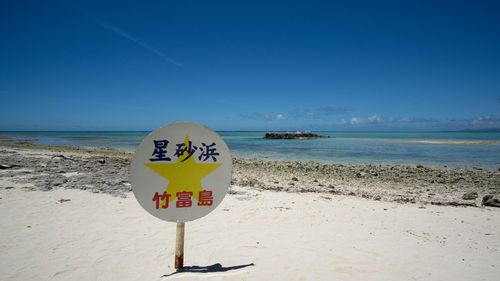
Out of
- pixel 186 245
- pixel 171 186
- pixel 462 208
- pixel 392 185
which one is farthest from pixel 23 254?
pixel 392 185

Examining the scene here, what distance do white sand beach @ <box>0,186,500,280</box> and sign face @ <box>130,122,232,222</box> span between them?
2.92 feet

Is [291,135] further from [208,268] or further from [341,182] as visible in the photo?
[208,268]

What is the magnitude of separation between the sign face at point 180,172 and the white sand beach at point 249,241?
89cm

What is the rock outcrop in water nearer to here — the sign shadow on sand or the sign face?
the sign shadow on sand

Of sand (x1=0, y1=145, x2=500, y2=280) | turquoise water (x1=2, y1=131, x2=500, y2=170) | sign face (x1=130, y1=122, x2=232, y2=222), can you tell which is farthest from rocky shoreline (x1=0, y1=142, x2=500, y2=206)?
turquoise water (x1=2, y1=131, x2=500, y2=170)

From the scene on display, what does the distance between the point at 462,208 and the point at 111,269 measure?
26.9 feet

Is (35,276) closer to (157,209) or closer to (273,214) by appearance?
(157,209)

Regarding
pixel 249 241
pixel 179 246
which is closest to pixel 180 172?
pixel 179 246

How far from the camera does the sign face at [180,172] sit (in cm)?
280

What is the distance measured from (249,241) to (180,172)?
1984mm

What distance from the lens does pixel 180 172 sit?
2.90m

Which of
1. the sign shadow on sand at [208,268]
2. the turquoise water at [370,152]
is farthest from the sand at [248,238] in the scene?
the turquoise water at [370,152]

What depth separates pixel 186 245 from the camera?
3955mm

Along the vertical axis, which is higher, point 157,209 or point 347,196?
point 157,209
